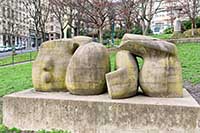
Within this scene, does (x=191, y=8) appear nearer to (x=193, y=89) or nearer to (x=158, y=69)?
(x=193, y=89)

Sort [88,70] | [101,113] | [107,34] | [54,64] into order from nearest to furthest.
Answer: [101,113] → [88,70] → [54,64] → [107,34]

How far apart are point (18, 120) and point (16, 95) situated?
475 mm

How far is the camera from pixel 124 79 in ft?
16.0

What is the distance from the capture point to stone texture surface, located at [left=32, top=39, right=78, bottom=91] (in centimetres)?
571

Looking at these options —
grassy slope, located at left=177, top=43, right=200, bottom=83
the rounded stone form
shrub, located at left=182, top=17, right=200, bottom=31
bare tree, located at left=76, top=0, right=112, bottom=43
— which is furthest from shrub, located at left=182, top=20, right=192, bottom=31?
the rounded stone form

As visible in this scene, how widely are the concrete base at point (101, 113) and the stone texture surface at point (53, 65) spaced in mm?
328

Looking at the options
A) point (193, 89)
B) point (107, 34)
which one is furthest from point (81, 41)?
point (107, 34)

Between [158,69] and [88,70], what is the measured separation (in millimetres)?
1191

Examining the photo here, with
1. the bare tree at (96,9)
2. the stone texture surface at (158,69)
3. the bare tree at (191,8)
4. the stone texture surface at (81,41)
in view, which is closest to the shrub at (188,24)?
the bare tree at (191,8)

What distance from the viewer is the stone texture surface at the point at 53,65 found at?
18.7ft

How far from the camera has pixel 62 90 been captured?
580 cm

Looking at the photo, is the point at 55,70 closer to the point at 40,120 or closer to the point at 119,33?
the point at 40,120

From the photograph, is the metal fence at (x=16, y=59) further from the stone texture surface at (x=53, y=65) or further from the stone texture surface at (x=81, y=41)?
the stone texture surface at (x=81, y=41)

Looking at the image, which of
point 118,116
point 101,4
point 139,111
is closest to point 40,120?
point 118,116
